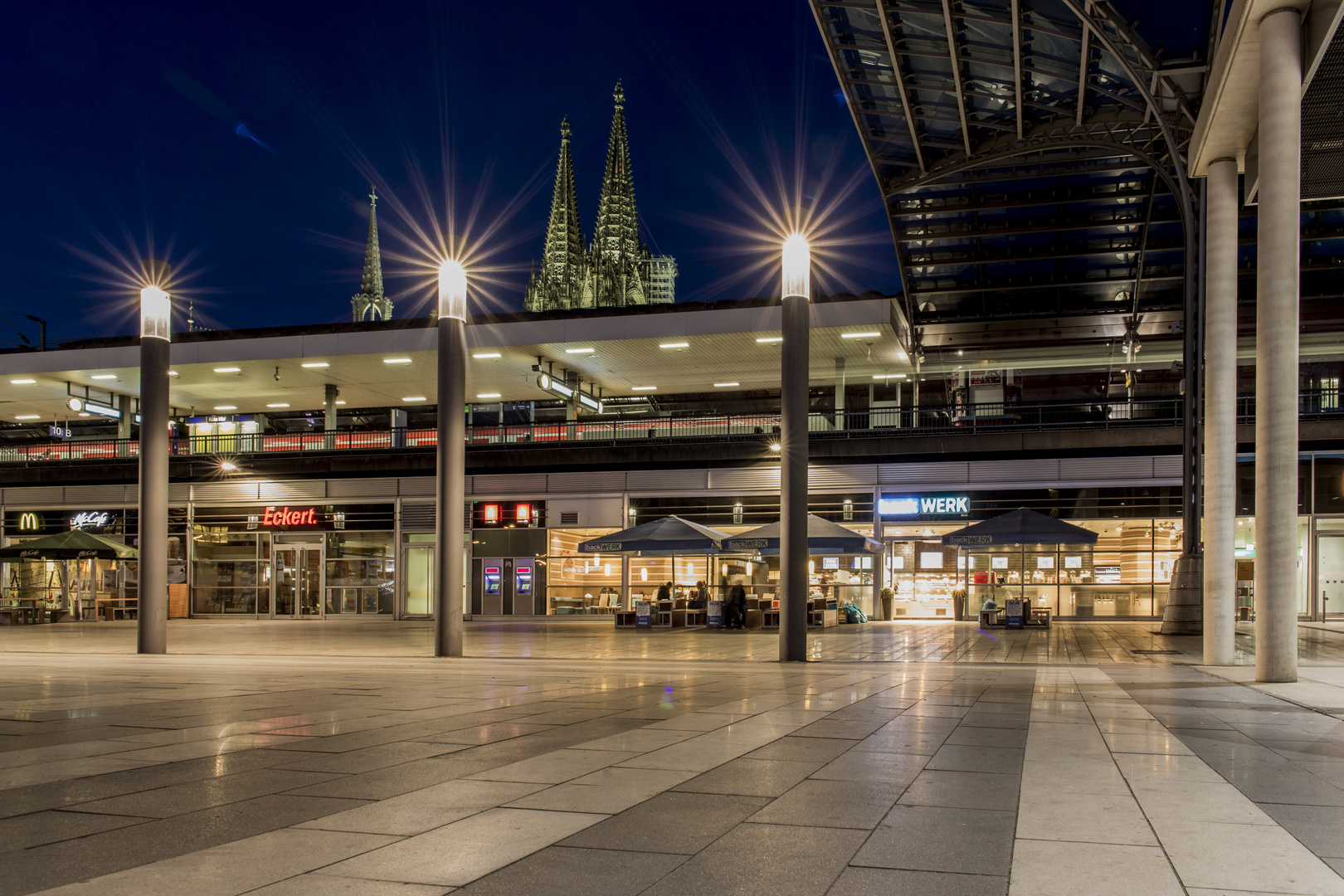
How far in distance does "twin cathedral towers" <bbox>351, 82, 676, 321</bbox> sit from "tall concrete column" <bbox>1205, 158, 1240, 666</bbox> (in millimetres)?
125118

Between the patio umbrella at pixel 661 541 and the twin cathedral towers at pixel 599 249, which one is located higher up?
the twin cathedral towers at pixel 599 249

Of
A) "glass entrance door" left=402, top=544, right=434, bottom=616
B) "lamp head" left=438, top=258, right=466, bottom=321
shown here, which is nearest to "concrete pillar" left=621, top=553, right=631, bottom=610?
"glass entrance door" left=402, top=544, right=434, bottom=616

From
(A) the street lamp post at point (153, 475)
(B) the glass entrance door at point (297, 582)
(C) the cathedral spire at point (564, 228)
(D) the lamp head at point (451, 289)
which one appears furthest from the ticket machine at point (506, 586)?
(C) the cathedral spire at point (564, 228)

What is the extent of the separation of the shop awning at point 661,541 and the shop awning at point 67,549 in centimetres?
1455

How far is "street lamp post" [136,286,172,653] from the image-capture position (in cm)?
1912

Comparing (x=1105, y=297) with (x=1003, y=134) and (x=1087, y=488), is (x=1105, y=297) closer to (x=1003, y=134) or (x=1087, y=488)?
(x=1087, y=488)

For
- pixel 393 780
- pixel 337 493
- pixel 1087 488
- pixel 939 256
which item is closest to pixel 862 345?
Answer: pixel 939 256

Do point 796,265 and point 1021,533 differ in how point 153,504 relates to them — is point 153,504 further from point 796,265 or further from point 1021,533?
point 1021,533

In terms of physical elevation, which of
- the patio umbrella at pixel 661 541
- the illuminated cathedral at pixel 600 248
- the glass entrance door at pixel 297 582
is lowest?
the glass entrance door at pixel 297 582

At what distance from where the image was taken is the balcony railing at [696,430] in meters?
29.9

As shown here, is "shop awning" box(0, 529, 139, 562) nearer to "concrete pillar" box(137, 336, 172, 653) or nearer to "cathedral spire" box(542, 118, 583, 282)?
"concrete pillar" box(137, 336, 172, 653)

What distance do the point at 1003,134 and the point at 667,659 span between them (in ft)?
53.0

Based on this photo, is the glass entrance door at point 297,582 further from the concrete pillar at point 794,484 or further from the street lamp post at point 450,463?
the concrete pillar at point 794,484

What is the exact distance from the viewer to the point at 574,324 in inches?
1235
